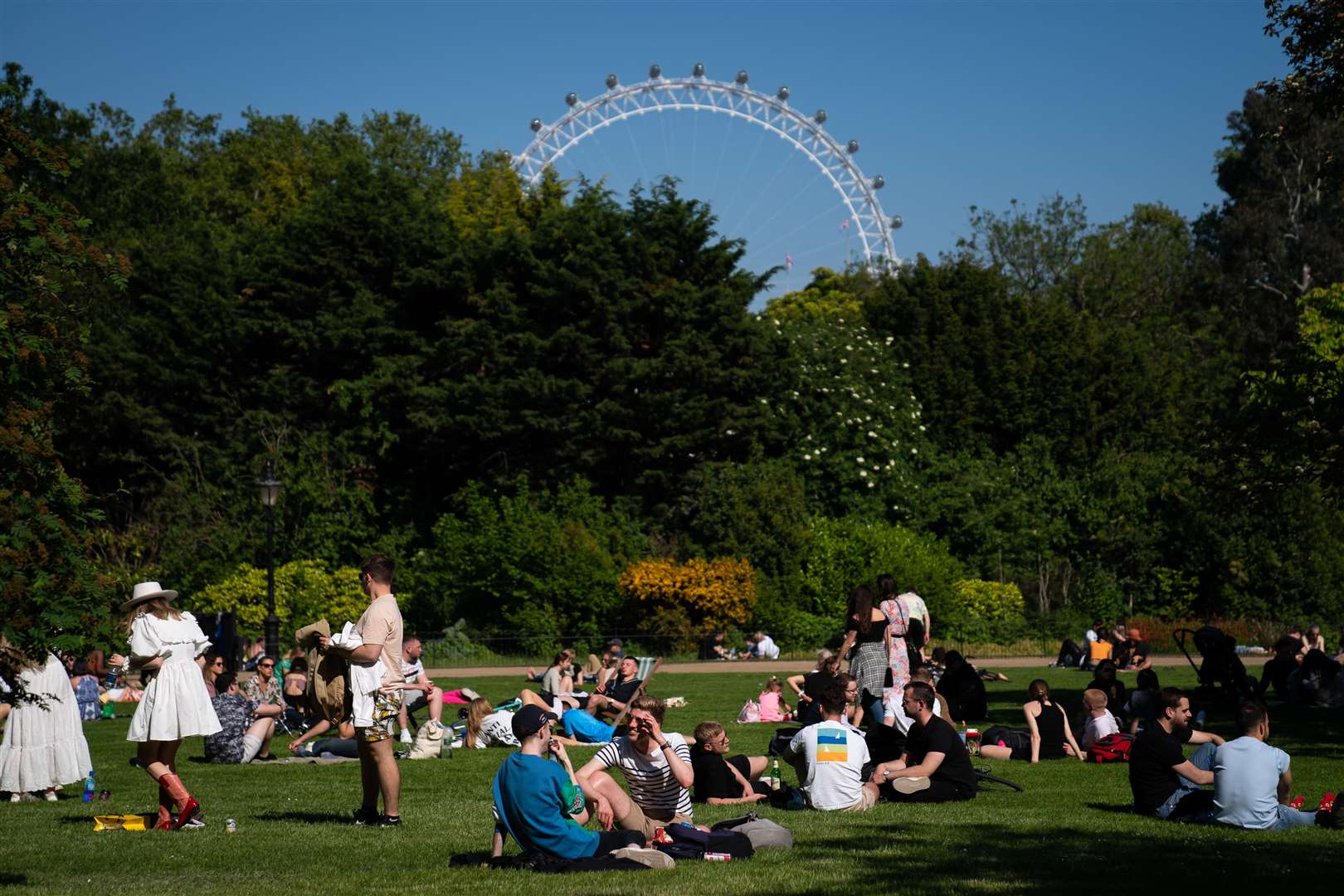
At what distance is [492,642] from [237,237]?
18992mm

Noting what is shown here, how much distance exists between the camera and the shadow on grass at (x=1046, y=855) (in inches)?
342

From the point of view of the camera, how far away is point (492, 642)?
36594 millimetres

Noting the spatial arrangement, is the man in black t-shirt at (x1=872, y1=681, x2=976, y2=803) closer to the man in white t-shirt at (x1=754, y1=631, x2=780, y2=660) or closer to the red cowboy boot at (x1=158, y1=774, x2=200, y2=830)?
the red cowboy boot at (x1=158, y1=774, x2=200, y2=830)

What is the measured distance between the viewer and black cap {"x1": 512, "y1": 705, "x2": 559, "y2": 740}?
9.01 meters

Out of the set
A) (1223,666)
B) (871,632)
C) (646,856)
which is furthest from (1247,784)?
(1223,666)

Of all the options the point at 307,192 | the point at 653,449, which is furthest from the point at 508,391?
the point at 307,192

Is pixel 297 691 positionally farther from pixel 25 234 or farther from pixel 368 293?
pixel 368 293

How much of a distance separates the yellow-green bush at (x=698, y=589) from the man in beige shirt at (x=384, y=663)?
25867 mm

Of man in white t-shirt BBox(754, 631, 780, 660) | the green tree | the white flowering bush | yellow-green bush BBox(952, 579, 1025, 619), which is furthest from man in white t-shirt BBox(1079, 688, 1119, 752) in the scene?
the white flowering bush

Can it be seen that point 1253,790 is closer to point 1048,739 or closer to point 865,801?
point 865,801

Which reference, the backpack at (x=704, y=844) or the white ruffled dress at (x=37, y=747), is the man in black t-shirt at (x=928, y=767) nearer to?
the backpack at (x=704, y=844)

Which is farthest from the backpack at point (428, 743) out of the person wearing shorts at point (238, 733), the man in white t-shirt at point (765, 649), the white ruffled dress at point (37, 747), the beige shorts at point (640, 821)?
the man in white t-shirt at point (765, 649)

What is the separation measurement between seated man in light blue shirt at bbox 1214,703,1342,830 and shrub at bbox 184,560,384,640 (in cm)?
2845

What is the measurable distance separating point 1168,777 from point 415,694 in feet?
32.7
